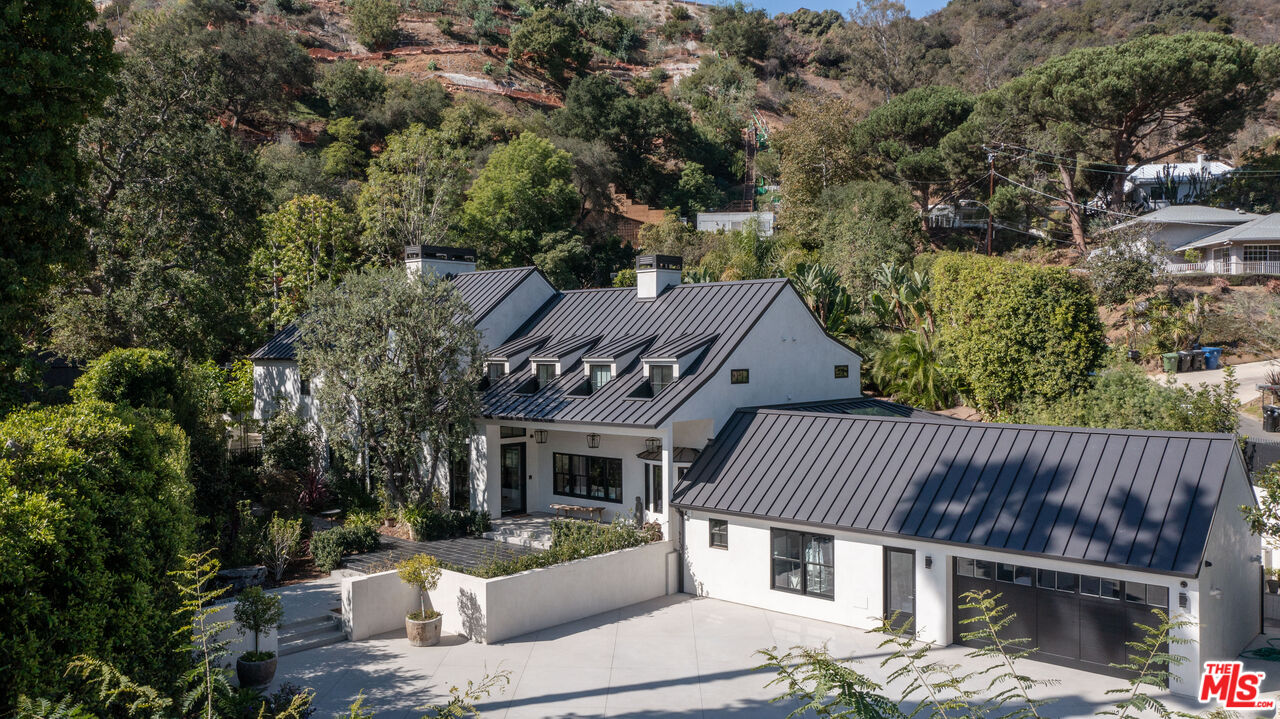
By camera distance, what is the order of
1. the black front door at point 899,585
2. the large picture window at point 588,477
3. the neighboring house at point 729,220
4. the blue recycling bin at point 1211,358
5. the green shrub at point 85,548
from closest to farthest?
the green shrub at point 85,548
the black front door at point 899,585
the large picture window at point 588,477
the blue recycling bin at point 1211,358
the neighboring house at point 729,220

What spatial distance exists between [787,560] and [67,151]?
15.4 m

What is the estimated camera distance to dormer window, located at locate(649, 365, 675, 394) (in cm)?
1950

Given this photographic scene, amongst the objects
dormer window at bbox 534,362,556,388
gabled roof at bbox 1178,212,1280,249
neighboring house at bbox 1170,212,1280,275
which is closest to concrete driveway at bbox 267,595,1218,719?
dormer window at bbox 534,362,556,388

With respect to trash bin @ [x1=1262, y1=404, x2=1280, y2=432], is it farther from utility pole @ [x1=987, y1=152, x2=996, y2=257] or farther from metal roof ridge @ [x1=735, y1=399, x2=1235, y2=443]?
utility pole @ [x1=987, y1=152, x2=996, y2=257]

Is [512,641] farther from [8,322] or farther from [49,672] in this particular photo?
[8,322]

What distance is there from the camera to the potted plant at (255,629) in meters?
12.5

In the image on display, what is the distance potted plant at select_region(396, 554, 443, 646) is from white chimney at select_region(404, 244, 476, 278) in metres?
11.1

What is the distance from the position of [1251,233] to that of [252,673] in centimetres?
4524

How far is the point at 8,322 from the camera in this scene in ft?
47.8

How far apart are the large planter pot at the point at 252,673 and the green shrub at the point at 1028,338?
22097 mm

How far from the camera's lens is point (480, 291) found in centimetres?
→ 2569

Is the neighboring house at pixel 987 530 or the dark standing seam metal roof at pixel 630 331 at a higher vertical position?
the dark standing seam metal roof at pixel 630 331

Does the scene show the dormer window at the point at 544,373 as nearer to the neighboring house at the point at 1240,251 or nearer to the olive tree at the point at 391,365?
the olive tree at the point at 391,365

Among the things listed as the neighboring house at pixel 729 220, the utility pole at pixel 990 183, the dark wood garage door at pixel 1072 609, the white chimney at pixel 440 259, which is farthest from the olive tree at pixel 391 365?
the utility pole at pixel 990 183
